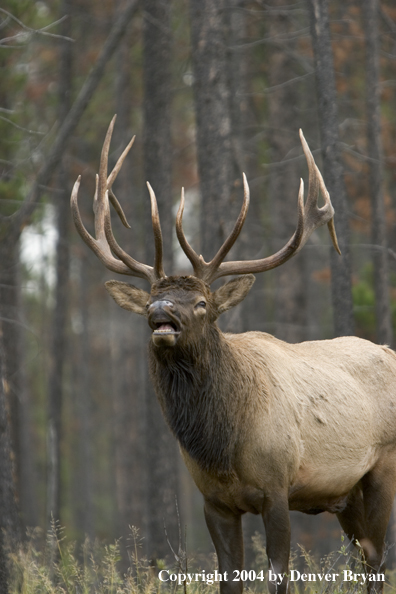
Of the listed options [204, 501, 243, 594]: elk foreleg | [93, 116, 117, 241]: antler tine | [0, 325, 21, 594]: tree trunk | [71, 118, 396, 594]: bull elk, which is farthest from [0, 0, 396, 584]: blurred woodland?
[71, 118, 396, 594]: bull elk

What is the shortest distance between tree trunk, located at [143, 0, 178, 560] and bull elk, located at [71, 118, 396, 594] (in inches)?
136

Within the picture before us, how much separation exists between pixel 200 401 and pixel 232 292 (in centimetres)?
90

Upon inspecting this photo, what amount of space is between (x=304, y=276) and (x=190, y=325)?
9546mm

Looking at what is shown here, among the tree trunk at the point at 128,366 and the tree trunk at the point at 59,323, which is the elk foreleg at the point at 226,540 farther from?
the tree trunk at the point at 128,366

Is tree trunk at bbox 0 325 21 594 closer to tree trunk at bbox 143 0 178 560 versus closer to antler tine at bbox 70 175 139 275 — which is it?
antler tine at bbox 70 175 139 275

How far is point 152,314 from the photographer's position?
516 cm

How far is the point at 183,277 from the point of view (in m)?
5.60

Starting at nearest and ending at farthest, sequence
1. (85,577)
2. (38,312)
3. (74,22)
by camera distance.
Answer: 1. (85,577)
2. (74,22)
3. (38,312)

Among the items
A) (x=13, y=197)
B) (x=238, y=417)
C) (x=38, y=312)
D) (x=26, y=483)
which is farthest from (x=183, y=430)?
(x=38, y=312)

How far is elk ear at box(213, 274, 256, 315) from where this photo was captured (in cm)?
587

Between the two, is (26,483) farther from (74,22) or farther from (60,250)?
(74,22)

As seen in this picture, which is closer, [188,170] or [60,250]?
[60,250]

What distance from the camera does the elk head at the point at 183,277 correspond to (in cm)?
526

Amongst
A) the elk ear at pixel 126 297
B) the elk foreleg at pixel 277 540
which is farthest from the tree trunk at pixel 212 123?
the elk foreleg at pixel 277 540
